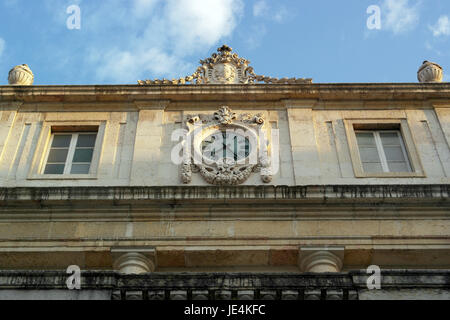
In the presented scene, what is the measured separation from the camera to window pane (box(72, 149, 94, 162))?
15.9 m

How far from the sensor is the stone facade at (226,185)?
1325 centimetres

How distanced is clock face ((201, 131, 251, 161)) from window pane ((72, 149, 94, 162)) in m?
2.88

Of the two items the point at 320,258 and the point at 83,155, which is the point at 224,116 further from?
the point at 320,258

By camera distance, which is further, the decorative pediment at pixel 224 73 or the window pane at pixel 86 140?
the decorative pediment at pixel 224 73

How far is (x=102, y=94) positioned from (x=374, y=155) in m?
7.35

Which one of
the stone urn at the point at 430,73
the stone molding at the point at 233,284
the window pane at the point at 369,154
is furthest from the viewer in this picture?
the stone urn at the point at 430,73

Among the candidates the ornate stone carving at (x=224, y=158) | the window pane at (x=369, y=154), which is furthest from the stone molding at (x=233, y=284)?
the window pane at (x=369, y=154)

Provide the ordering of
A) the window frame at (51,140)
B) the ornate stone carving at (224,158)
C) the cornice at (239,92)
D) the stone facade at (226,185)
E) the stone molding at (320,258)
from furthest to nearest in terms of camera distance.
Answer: the cornice at (239,92), the window frame at (51,140), the ornate stone carving at (224,158), the stone facade at (226,185), the stone molding at (320,258)

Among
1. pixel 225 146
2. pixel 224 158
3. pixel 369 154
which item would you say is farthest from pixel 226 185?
pixel 369 154

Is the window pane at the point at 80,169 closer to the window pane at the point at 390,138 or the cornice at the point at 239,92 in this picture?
the cornice at the point at 239,92

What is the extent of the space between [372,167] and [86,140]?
7.34m

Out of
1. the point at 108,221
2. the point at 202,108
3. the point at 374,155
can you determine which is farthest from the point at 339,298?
the point at 202,108

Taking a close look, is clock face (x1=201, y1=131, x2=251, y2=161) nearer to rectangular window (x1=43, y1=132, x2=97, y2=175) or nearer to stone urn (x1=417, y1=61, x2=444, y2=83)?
rectangular window (x1=43, y1=132, x2=97, y2=175)
